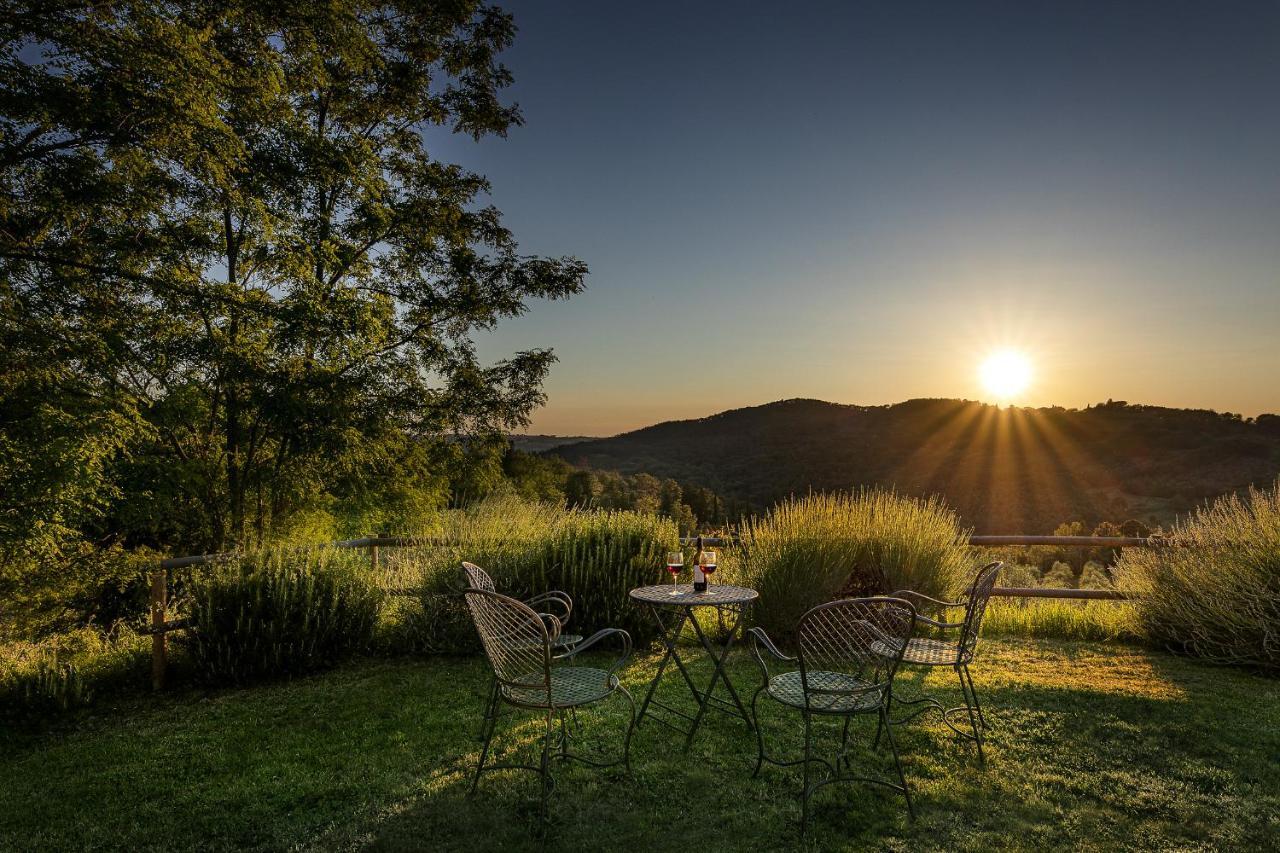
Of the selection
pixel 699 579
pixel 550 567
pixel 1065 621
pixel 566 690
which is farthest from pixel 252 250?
pixel 1065 621

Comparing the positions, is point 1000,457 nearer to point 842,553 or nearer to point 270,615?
point 842,553

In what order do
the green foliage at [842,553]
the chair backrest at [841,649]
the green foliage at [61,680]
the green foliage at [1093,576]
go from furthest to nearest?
the green foliage at [1093,576] → the green foliage at [842,553] → the green foliage at [61,680] → the chair backrest at [841,649]

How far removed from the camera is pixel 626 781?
3371mm

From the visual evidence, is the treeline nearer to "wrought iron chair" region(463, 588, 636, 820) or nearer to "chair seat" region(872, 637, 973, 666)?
"chair seat" region(872, 637, 973, 666)

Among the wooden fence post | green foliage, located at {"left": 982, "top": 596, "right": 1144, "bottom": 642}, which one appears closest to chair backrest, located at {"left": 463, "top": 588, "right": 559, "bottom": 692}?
the wooden fence post

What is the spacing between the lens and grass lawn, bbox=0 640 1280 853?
2844 mm

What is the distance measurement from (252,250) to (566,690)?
37.5 ft

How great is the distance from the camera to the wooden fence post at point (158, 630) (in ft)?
16.7

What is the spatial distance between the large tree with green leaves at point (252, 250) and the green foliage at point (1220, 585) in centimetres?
1049

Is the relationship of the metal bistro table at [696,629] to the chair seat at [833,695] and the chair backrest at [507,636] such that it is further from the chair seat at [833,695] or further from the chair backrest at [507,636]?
the chair backrest at [507,636]

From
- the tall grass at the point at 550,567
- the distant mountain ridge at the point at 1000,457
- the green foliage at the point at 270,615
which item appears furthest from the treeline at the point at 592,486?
the green foliage at the point at 270,615

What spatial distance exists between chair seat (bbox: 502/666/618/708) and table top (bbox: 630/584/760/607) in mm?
492

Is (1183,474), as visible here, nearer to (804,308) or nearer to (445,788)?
(804,308)

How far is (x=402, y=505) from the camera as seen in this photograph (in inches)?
544
